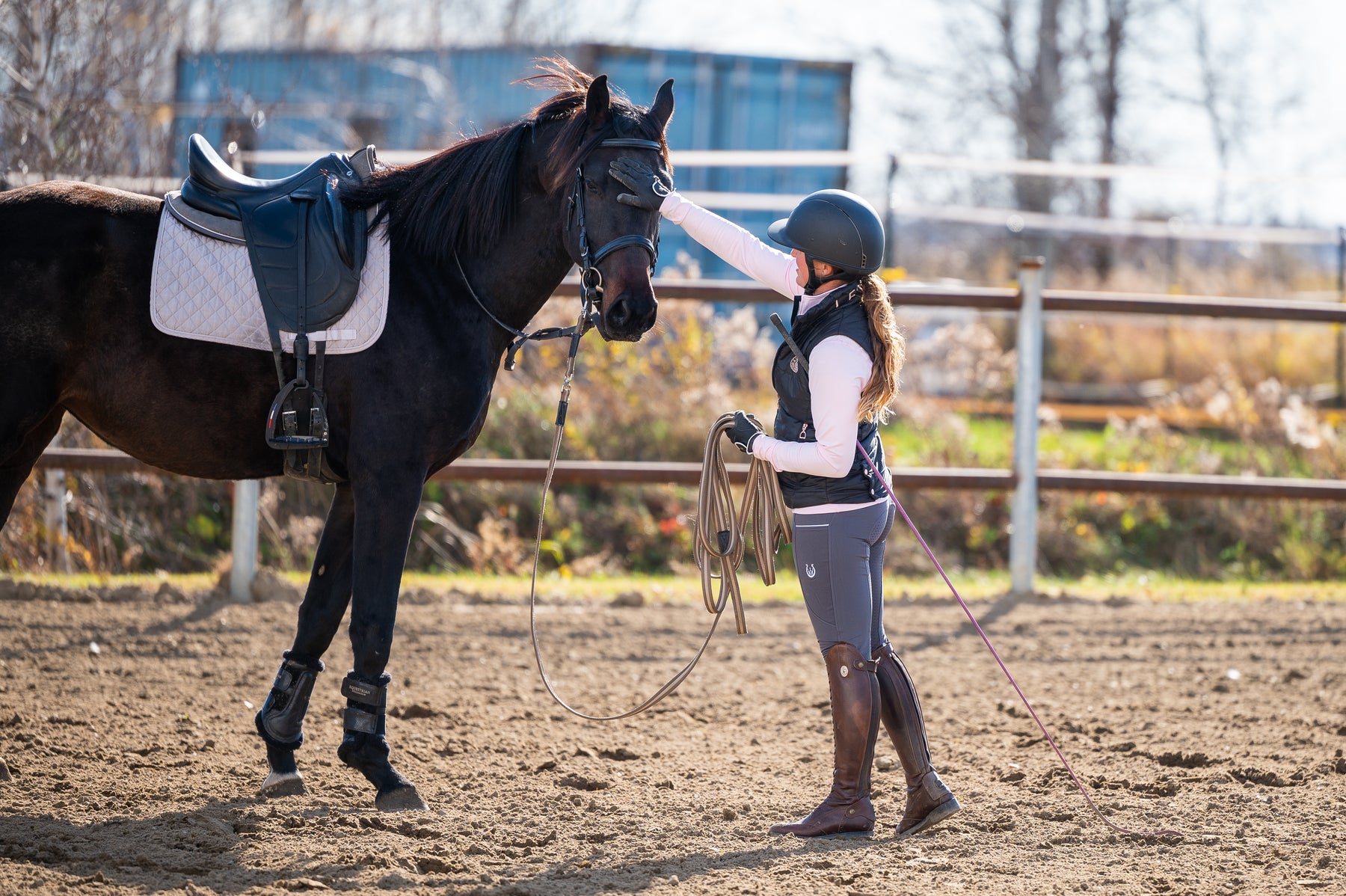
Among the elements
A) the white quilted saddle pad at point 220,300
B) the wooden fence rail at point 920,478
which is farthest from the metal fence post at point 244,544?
the white quilted saddle pad at point 220,300

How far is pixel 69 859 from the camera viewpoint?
279 cm

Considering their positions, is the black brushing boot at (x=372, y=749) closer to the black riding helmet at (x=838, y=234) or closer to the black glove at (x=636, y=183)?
the black glove at (x=636, y=183)

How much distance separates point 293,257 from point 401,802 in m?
1.53

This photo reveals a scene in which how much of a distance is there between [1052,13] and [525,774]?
16.9m

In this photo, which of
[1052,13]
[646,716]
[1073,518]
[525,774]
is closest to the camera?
[525,774]

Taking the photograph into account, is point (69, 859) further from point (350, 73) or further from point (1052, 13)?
point (1052, 13)

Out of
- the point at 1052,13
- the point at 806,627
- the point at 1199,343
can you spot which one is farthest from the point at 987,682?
the point at 1052,13

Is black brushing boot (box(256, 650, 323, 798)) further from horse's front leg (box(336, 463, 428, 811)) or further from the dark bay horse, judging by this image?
horse's front leg (box(336, 463, 428, 811))

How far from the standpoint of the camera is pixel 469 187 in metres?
3.41

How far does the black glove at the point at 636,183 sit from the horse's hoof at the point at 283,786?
6.20 ft

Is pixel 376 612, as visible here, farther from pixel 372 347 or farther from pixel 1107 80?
pixel 1107 80

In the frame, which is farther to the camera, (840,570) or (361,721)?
(361,721)

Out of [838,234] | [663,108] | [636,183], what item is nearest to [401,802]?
[636,183]

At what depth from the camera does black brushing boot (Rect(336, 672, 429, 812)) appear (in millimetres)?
3273
